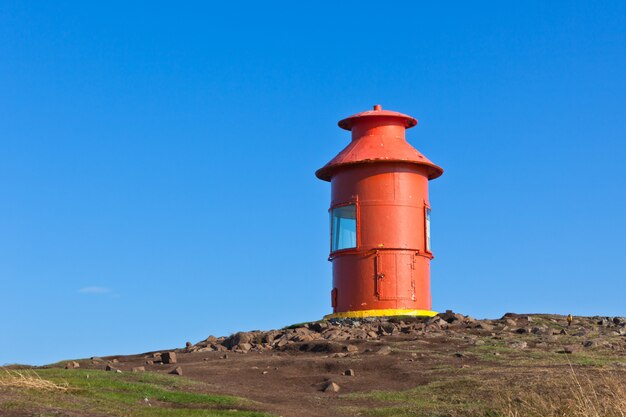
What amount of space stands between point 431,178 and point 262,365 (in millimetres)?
10333

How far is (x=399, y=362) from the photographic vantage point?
19156 millimetres

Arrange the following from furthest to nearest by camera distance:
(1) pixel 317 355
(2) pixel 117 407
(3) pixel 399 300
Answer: (3) pixel 399 300, (1) pixel 317 355, (2) pixel 117 407

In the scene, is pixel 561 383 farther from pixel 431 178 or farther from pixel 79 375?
pixel 431 178

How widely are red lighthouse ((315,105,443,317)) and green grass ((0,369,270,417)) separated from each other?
9.17 metres

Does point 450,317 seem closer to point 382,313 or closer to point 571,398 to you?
point 382,313

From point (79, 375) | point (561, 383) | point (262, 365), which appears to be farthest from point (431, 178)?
point (79, 375)

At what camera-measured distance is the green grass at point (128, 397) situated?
13.4 meters

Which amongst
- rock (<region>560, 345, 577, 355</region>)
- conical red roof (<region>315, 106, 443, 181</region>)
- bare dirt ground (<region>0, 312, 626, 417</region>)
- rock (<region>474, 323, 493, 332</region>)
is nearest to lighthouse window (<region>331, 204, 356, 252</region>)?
conical red roof (<region>315, 106, 443, 181</region>)

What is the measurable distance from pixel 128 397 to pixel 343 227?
40.0 feet

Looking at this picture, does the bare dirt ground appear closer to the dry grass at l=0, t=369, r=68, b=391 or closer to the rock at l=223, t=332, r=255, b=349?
the rock at l=223, t=332, r=255, b=349

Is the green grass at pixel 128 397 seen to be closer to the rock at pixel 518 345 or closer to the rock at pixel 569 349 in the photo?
the rock at pixel 518 345

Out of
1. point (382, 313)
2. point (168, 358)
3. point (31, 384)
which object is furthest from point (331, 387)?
point (382, 313)

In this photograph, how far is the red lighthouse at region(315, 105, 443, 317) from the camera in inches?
986

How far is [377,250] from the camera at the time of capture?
987 inches
